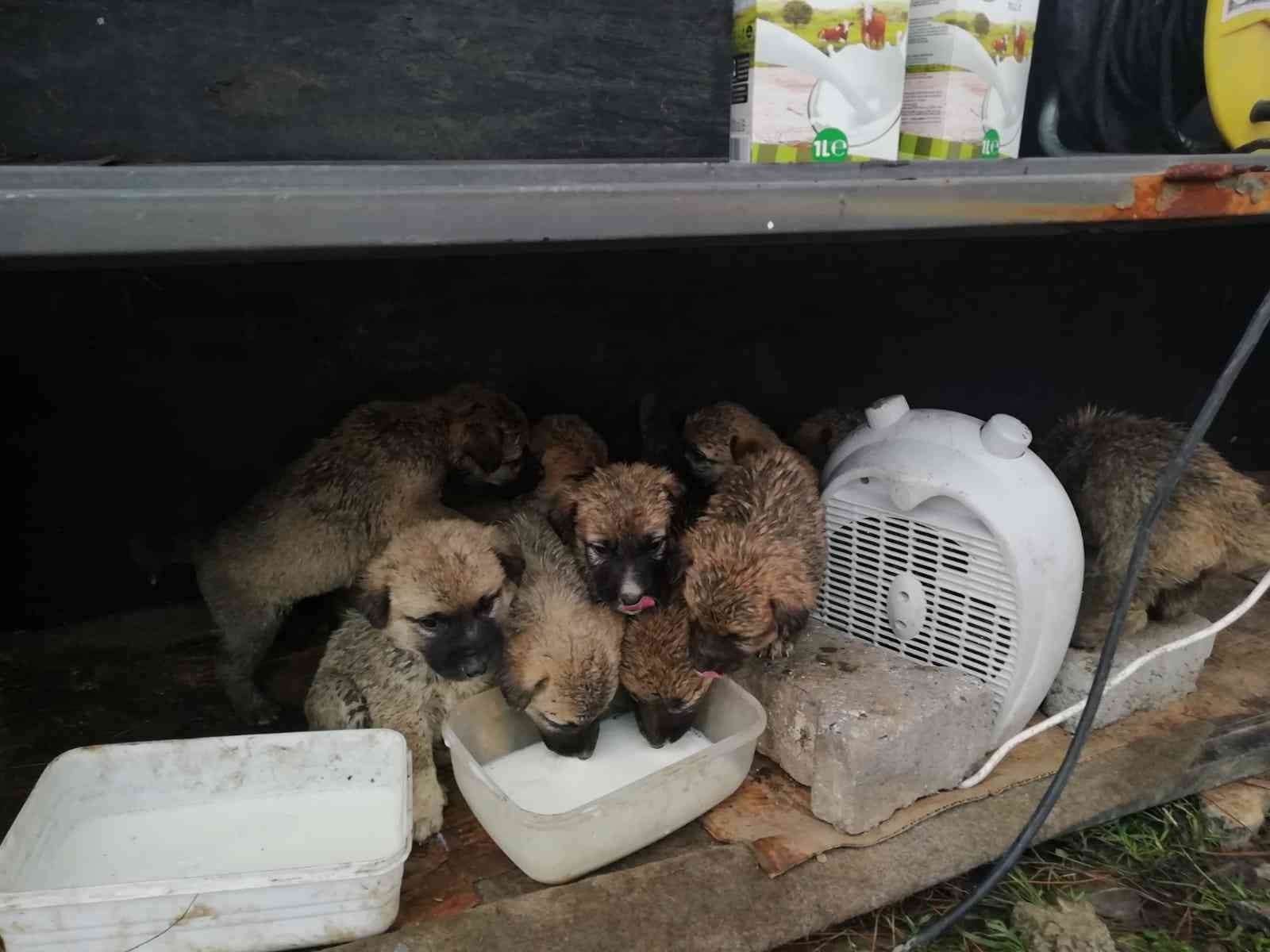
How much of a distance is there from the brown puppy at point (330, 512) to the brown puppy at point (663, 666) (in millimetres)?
829

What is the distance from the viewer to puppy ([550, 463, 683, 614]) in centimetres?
227

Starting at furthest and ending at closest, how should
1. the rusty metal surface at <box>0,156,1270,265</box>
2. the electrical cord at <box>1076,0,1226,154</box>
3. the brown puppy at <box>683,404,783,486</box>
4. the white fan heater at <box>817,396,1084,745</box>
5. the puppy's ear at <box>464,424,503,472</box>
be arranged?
the electrical cord at <box>1076,0,1226,154</box> < the brown puppy at <box>683,404,783,486</box> < the puppy's ear at <box>464,424,503,472</box> < the white fan heater at <box>817,396,1084,745</box> < the rusty metal surface at <box>0,156,1270,265</box>

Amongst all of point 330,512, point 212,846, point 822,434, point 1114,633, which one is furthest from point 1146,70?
point 212,846

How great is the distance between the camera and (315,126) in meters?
2.85

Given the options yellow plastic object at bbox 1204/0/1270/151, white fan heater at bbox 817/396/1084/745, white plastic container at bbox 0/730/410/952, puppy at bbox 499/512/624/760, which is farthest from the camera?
yellow plastic object at bbox 1204/0/1270/151

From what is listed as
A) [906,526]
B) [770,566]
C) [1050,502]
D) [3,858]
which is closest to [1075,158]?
[1050,502]

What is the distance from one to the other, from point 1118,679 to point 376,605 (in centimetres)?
203

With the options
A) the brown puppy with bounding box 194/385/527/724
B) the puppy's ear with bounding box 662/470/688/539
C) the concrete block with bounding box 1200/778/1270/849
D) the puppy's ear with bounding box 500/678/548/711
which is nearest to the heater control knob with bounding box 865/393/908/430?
the puppy's ear with bounding box 662/470/688/539

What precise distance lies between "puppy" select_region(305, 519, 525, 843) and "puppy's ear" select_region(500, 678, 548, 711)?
68mm

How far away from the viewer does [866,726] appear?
221cm

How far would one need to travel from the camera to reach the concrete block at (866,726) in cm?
222

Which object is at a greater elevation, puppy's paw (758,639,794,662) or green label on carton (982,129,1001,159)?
green label on carton (982,129,1001,159)

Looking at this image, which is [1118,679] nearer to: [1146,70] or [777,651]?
[777,651]

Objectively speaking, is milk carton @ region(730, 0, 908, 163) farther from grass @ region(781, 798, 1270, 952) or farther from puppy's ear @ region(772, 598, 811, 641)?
grass @ region(781, 798, 1270, 952)
